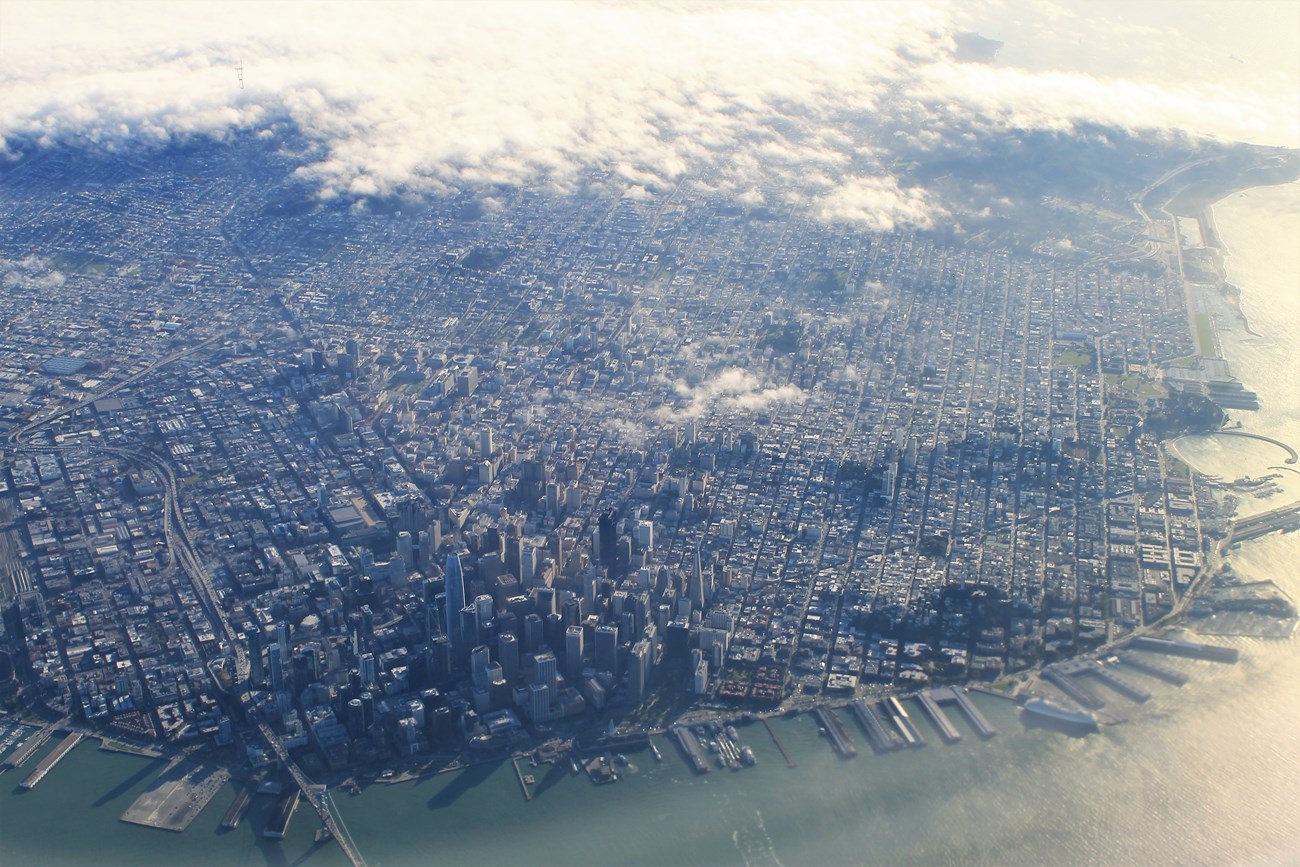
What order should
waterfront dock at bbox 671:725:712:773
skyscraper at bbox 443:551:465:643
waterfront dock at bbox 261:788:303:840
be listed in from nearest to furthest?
waterfront dock at bbox 261:788:303:840 → waterfront dock at bbox 671:725:712:773 → skyscraper at bbox 443:551:465:643

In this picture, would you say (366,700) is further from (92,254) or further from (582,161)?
(582,161)

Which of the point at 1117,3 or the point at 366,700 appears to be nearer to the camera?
the point at 366,700

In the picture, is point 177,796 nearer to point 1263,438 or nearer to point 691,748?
point 691,748

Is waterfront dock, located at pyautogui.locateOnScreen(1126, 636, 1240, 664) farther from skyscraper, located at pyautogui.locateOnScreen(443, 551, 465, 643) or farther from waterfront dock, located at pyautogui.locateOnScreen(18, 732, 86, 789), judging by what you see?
waterfront dock, located at pyautogui.locateOnScreen(18, 732, 86, 789)

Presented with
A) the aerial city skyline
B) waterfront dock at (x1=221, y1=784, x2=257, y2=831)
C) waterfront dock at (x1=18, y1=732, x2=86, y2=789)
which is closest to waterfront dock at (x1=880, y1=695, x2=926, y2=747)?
the aerial city skyline

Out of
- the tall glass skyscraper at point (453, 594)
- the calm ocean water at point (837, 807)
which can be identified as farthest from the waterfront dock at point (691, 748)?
the tall glass skyscraper at point (453, 594)

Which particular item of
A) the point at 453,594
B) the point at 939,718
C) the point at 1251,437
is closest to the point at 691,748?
the point at 939,718

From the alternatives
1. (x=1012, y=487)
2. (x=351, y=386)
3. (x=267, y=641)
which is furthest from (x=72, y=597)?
(x=1012, y=487)
